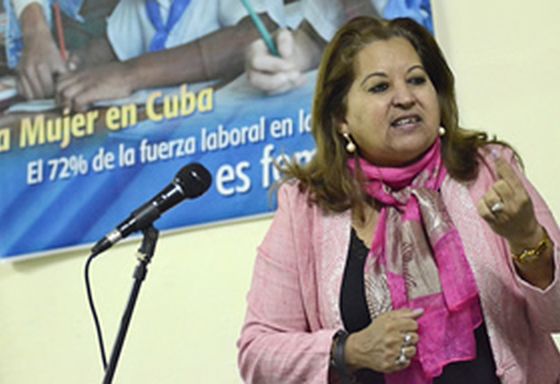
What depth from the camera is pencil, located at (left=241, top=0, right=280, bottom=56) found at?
2.16 metres

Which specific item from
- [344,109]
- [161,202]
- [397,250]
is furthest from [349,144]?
[161,202]

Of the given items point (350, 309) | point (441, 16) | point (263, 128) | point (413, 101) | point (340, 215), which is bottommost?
point (350, 309)

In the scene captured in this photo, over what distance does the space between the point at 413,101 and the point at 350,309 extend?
1.12 ft

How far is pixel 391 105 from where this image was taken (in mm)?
1580

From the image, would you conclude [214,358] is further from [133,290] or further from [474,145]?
[474,145]

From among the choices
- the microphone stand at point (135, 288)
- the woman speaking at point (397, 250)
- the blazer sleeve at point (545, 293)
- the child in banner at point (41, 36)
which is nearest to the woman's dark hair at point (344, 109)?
the woman speaking at point (397, 250)

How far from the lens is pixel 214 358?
215 cm

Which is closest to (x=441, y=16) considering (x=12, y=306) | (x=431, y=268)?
(x=431, y=268)

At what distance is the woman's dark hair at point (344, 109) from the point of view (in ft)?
5.32

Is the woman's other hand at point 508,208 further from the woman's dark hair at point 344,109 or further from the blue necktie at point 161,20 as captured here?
the blue necktie at point 161,20

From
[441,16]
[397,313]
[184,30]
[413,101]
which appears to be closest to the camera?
[397,313]

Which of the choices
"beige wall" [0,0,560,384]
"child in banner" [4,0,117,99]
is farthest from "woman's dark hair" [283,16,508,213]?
"child in banner" [4,0,117,99]

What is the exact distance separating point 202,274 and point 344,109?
2.14ft

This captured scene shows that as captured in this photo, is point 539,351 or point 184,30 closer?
point 539,351
